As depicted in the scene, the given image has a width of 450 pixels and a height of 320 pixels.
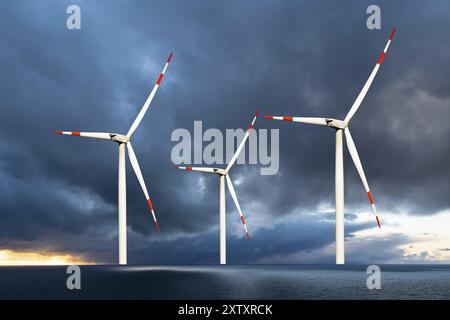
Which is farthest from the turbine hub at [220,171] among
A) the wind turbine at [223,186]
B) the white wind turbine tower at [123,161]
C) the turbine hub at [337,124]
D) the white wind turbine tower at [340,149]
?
the turbine hub at [337,124]

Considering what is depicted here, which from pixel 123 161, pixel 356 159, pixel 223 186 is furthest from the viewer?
pixel 223 186

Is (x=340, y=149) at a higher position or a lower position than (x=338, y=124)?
lower

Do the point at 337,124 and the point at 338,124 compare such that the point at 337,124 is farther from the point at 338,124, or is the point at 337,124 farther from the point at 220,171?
the point at 220,171

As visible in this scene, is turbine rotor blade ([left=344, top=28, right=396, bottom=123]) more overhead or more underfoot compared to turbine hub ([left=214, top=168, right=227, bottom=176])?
more overhead

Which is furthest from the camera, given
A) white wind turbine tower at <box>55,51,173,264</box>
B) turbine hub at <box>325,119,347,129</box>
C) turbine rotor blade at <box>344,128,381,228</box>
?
white wind turbine tower at <box>55,51,173,264</box>

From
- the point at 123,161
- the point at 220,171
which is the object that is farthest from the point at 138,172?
the point at 220,171

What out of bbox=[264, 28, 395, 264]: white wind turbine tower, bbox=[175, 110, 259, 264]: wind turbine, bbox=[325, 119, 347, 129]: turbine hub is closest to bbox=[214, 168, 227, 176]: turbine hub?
bbox=[175, 110, 259, 264]: wind turbine

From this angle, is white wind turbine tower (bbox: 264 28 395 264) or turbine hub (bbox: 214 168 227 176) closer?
white wind turbine tower (bbox: 264 28 395 264)

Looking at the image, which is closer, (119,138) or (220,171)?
(119,138)

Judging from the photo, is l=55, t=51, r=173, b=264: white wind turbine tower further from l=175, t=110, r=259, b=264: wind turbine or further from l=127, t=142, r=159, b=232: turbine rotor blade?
l=175, t=110, r=259, b=264: wind turbine

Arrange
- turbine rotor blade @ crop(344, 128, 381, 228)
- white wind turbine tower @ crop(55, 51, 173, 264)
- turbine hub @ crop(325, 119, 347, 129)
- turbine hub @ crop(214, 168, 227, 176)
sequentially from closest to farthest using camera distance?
1. turbine rotor blade @ crop(344, 128, 381, 228)
2. turbine hub @ crop(325, 119, 347, 129)
3. white wind turbine tower @ crop(55, 51, 173, 264)
4. turbine hub @ crop(214, 168, 227, 176)

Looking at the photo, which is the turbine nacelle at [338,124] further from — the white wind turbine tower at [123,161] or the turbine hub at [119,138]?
the turbine hub at [119,138]

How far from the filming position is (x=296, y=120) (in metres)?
76.7
